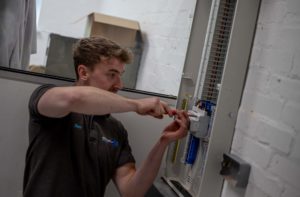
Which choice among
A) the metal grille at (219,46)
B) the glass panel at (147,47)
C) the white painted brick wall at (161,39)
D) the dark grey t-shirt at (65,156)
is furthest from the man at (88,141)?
the white painted brick wall at (161,39)

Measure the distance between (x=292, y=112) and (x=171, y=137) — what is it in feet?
1.58

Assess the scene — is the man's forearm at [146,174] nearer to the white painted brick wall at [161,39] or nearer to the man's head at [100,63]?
the man's head at [100,63]

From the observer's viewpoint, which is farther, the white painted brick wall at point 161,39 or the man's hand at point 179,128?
the white painted brick wall at point 161,39

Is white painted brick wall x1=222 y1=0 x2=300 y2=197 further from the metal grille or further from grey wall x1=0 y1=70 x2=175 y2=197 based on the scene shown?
grey wall x1=0 y1=70 x2=175 y2=197

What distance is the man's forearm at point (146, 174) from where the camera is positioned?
55.4 inches

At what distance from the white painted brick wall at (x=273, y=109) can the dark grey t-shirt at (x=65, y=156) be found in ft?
1.70

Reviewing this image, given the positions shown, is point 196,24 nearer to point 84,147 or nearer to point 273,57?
point 273,57

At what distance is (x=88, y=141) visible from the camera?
1.42 m

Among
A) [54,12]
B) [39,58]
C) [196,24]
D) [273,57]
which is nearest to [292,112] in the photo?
[273,57]

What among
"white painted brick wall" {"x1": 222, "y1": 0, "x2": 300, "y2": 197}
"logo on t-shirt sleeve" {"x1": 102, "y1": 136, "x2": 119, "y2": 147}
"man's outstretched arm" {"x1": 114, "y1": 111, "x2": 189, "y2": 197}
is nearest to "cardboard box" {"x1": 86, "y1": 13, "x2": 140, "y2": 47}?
"logo on t-shirt sleeve" {"x1": 102, "y1": 136, "x2": 119, "y2": 147}

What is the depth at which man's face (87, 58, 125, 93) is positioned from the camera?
1420mm

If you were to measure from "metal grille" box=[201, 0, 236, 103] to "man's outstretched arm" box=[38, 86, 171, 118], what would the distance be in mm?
244

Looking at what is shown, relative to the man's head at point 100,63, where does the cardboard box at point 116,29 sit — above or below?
above

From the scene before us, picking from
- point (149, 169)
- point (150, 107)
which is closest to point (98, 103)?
point (150, 107)
